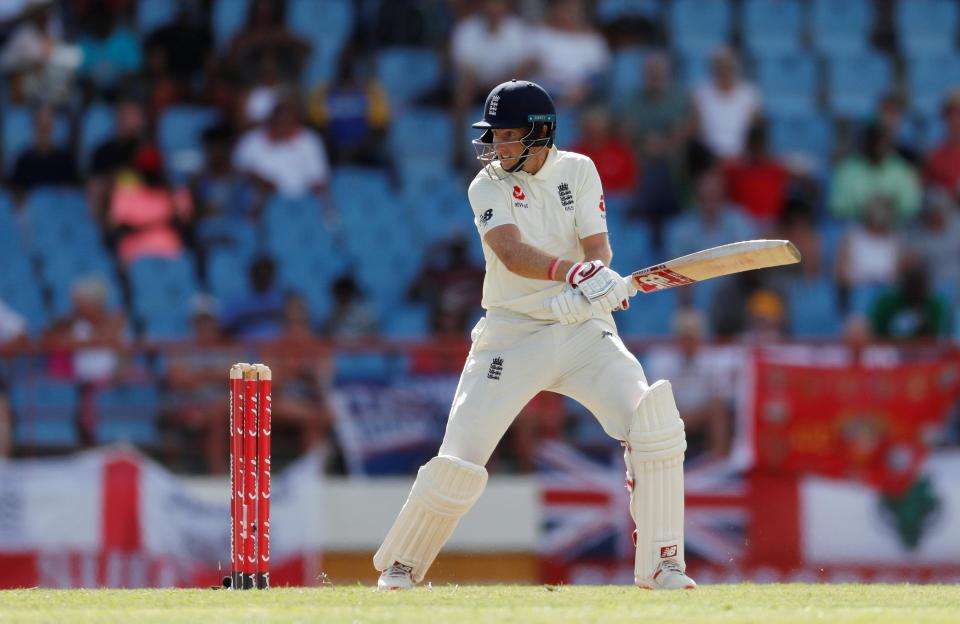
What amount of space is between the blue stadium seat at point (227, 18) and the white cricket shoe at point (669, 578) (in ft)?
26.8

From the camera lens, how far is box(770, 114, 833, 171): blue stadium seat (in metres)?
13.6

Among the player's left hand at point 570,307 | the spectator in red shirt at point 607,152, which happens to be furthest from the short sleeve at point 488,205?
the spectator in red shirt at point 607,152

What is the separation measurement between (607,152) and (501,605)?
7.13 metres

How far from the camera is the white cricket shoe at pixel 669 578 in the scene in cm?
655

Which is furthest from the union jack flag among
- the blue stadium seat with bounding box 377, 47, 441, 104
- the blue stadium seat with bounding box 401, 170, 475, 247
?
the blue stadium seat with bounding box 377, 47, 441, 104

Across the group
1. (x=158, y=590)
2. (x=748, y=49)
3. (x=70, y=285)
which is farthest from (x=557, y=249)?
(x=748, y=49)

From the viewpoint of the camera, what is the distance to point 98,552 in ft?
33.6

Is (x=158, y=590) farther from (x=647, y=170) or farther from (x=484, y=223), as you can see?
(x=647, y=170)

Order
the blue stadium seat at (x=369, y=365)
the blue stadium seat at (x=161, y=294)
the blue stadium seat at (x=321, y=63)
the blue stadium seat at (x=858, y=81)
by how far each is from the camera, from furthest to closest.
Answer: the blue stadium seat at (x=858, y=81), the blue stadium seat at (x=321, y=63), the blue stadium seat at (x=161, y=294), the blue stadium seat at (x=369, y=365)

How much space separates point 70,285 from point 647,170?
422 cm

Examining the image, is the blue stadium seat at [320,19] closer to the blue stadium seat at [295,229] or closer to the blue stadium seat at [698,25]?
the blue stadium seat at [295,229]

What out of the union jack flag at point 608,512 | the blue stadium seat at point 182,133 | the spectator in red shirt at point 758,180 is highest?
the blue stadium seat at point 182,133

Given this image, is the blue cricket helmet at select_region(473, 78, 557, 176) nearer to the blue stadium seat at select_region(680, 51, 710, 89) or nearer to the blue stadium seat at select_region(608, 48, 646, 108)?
the blue stadium seat at select_region(608, 48, 646, 108)

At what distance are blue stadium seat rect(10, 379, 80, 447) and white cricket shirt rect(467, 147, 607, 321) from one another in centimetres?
435
